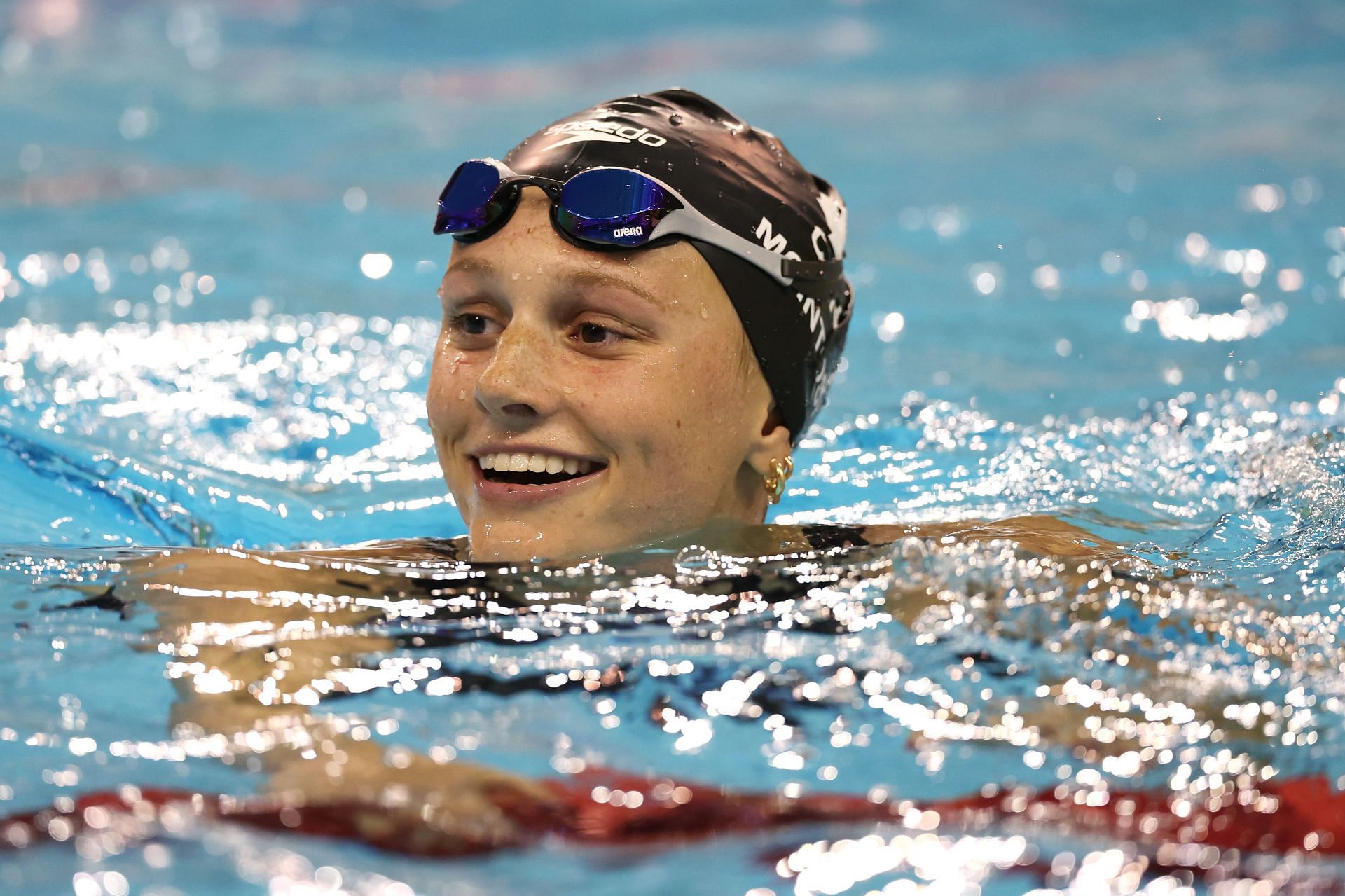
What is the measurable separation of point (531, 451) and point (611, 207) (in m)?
0.47

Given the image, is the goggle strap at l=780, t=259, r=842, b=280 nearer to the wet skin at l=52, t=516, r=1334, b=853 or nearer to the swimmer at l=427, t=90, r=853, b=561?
the swimmer at l=427, t=90, r=853, b=561

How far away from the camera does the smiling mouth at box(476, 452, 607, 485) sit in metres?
2.78

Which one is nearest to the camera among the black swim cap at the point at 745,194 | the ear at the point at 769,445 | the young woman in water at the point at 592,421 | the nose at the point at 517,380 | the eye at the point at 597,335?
the young woman in water at the point at 592,421

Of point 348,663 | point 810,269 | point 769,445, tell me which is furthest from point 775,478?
point 348,663

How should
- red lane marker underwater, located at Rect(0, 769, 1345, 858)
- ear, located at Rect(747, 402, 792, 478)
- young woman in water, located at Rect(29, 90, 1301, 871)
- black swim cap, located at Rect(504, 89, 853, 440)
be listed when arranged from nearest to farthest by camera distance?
1. red lane marker underwater, located at Rect(0, 769, 1345, 858)
2. young woman in water, located at Rect(29, 90, 1301, 871)
3. black swim cap, located at Rect(504, 89, 853, 440)
4. ear, located at Rect(747, 402, 792, 478)

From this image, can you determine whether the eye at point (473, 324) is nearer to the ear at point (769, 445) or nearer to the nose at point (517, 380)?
the nose at point (517, 380)

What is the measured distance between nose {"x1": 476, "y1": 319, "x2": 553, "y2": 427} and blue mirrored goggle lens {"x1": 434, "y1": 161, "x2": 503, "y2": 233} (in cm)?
25

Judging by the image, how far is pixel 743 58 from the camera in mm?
11898

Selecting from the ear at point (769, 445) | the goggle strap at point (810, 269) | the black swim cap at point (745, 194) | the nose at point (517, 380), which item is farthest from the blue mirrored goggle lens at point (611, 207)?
the ear at point (769, 445)

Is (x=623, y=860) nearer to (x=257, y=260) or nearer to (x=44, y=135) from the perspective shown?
(x=257, y=260)

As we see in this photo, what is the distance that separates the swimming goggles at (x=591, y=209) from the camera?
278cm

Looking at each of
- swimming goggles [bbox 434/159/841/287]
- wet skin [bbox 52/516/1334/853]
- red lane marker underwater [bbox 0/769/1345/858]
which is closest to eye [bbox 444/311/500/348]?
swimming goggles [bbox 434/159/841/287]

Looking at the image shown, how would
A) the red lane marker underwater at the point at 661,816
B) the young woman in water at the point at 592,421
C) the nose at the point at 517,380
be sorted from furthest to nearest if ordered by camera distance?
the nose at the point at 517,380 → the young woman in water at the point at 592,421 → the red lane marker underwater at the point at 661,816

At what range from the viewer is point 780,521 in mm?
4336
